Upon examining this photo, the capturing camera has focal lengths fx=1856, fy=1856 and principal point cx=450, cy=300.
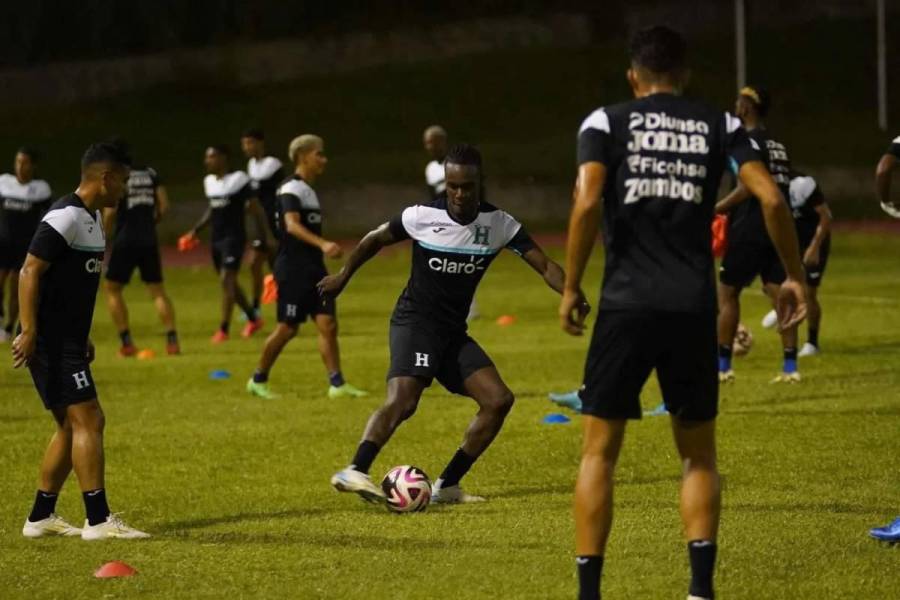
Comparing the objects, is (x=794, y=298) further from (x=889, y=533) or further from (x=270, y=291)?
(x=270, y=291)

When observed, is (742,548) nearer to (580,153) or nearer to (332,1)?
(580,153)

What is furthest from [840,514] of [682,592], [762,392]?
[762,392]

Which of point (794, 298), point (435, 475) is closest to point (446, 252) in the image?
point (435, 475)

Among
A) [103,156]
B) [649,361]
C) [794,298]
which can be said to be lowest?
[649,361]

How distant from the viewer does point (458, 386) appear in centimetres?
1109

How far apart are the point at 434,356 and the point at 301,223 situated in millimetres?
5547

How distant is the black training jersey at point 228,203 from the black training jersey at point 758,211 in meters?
7.80

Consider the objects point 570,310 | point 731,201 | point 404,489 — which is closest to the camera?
point 570,310

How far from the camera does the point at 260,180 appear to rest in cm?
2267

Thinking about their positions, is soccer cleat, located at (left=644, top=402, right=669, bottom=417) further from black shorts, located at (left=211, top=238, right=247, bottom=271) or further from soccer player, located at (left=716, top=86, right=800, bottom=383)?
black shorts, located at (left=211, top=238, right=247, bottom=271)

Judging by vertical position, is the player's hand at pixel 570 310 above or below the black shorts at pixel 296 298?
above

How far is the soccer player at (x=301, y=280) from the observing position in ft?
53.0

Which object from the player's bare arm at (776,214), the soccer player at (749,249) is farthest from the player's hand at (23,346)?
the soccer player at (749,249)

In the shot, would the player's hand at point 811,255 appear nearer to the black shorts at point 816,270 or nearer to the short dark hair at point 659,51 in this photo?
the black shorts at point 816,270
